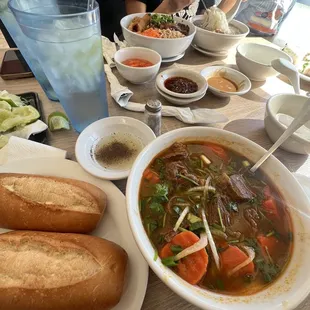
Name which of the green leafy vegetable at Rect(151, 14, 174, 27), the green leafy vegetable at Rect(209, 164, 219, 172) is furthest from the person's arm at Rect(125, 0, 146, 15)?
the green leafy vegetable at Rect(209, 164, 219, 172)

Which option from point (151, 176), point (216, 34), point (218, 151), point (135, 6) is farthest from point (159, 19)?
point (151, 176)

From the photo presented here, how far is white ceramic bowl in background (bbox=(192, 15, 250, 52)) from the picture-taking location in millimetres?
2012

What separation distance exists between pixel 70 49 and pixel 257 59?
5.56ft

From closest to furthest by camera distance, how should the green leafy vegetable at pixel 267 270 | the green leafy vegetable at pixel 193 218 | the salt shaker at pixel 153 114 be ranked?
the green leafy vegetable at pixel 267 270 → the green leafy vegetable at pixel 193 218 → the salt shaker at pixel 153 114

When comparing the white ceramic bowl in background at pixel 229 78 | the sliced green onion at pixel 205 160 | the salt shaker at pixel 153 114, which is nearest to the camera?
the sliced green onion at pixel 205 160

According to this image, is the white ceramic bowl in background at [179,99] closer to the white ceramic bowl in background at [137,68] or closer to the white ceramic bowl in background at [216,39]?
the white ceramic bowl in background at [137,68]

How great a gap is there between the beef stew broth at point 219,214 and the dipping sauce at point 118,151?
26cm

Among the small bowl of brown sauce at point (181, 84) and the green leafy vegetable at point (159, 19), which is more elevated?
the green leafy vegetable at point (159, 19)

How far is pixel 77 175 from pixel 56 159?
0.45ft

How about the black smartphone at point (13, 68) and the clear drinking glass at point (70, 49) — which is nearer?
the clear drinking glass at point (70, 49)

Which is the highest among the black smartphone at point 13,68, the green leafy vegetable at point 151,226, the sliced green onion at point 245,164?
the sliced green onion at point 245,164

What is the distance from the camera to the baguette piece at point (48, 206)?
94cm

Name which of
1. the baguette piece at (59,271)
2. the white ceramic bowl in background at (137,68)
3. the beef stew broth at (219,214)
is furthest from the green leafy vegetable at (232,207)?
the white ceramic bowl in background at (137,68)

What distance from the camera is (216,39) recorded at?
205 centimetres
